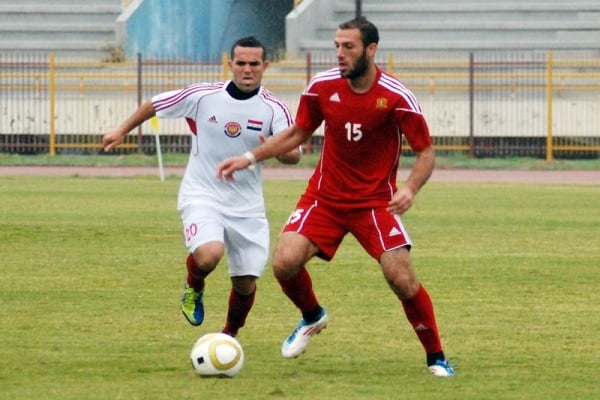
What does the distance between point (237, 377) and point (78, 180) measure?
61.6ft

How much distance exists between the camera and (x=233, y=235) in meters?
9.31

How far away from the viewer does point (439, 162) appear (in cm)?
3108

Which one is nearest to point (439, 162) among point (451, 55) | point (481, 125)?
point (481, 125)

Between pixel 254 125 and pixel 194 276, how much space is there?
3.50ft

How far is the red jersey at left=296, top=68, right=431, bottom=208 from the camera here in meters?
8.21

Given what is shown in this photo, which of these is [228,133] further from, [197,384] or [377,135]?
[197,384]

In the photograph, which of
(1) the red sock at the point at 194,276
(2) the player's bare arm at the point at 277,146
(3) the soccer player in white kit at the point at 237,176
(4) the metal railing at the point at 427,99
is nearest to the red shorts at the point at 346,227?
(2) the player's bare arm at the point at 277,146

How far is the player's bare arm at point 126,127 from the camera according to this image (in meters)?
9.12

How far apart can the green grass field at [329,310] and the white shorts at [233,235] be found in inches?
21.9

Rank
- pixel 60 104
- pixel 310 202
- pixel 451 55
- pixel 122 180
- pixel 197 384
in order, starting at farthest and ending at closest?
1. pixel 451 55
2. pixel 60 104
3. pixel 122 180
4. pixel 310 202
5. pixel 197 384

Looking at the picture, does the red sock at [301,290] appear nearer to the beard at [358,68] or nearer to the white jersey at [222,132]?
the white jersey at [222,132]

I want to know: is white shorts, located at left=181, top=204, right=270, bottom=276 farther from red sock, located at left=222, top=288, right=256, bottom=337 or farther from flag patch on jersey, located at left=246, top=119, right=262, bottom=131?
flag patch on jersey, located at left=246, top=119, right=262, bottom=131

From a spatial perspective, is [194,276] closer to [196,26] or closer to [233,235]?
[233,235]

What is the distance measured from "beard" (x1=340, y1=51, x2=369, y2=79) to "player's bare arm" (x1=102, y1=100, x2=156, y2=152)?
161 centimetres
